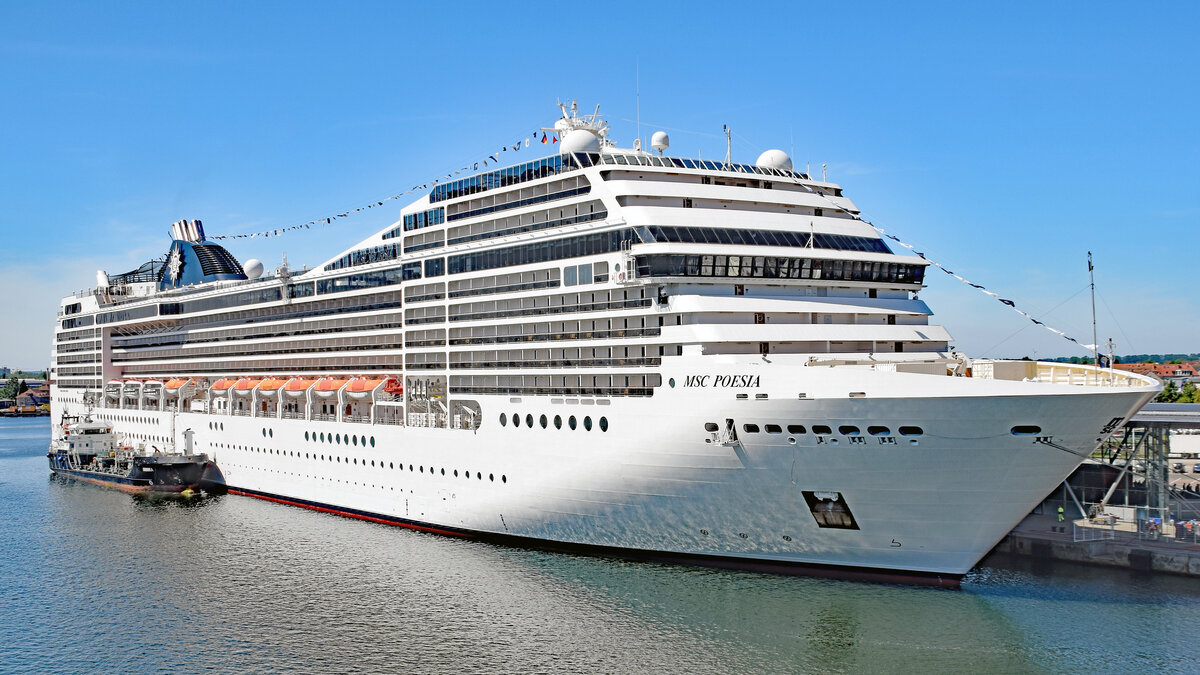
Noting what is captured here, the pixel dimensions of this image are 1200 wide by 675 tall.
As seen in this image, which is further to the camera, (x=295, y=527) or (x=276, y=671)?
(x=295, y=527)

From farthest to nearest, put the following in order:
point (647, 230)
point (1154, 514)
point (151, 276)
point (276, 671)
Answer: point (151, 276), point (1154, 514), point (647, 230), point (276, 671)

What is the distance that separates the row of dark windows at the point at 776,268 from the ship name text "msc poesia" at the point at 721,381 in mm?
3477

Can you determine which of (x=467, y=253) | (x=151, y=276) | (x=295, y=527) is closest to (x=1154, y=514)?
(x=467, y=253)

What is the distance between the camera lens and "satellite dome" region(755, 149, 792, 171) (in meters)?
32.2

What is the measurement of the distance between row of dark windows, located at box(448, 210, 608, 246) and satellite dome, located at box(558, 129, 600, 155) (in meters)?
2.45

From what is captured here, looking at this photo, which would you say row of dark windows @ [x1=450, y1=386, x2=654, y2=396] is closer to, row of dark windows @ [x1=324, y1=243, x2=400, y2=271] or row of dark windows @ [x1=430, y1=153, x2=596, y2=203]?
row of dark windows @ [x1=430, y1=153, x2=596, y2=203]

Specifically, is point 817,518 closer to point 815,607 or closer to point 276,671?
point 815,607

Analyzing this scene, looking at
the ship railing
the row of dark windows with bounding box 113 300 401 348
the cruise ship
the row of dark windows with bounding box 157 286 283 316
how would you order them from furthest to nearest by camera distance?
1. the row of dark windows with bounding box 157 286 283 316
2. the row of dark windows with bounding box 113 300 401 348
3. the ship railing
4. the cruise ship

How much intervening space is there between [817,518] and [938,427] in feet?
13.8

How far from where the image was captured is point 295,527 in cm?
3662

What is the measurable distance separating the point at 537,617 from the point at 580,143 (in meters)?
15.9

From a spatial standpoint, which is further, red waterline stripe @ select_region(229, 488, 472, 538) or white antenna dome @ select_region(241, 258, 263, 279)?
white antenna dome @ select_region(241, 258, 263, 279)

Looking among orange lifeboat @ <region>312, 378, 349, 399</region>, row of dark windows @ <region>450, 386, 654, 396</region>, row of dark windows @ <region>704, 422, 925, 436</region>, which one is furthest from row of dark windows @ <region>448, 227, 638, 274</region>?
orange lifeboat @ <region>312, 378, 349, 399</region>

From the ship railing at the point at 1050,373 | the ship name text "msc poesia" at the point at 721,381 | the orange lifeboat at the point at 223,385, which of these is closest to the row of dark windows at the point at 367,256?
the orange lifeboat at the point at 223,385
